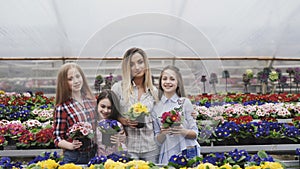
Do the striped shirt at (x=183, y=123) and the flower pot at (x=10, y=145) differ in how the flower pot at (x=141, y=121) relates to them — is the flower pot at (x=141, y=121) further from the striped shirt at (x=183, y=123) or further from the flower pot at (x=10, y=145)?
the flower pot at (x=10, y=145)

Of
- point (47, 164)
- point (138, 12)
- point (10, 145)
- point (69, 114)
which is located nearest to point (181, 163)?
point (47, 164)

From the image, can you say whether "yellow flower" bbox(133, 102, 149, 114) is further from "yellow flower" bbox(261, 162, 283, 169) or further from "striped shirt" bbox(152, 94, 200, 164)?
"yellow flower" bbox(261, 162, 283, 169)

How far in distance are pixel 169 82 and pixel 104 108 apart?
30 cm

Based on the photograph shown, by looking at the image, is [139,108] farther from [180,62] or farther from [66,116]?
[66,116]

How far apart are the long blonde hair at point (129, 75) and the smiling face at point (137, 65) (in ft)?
0.04

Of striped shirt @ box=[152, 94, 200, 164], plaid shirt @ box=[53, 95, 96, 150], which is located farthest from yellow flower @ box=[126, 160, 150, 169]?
plaid shirt @ box=[53, 95, 96, 150]

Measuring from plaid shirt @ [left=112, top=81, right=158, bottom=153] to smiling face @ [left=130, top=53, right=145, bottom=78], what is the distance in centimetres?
9

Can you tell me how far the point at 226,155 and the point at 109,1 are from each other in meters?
3.56

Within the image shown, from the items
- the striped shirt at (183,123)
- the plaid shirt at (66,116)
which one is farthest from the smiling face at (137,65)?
the plaid shirt at (66,116)

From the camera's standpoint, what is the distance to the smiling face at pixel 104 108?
1.50 m

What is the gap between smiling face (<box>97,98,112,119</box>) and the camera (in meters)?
1.50

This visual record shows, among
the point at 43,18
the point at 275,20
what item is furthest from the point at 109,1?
the point at 275,20

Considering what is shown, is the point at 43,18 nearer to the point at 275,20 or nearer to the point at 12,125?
the point at 12,125

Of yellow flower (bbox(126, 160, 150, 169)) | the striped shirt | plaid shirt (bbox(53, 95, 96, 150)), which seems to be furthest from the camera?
plaid shirt (bbox(53, 95, 96, 150))
